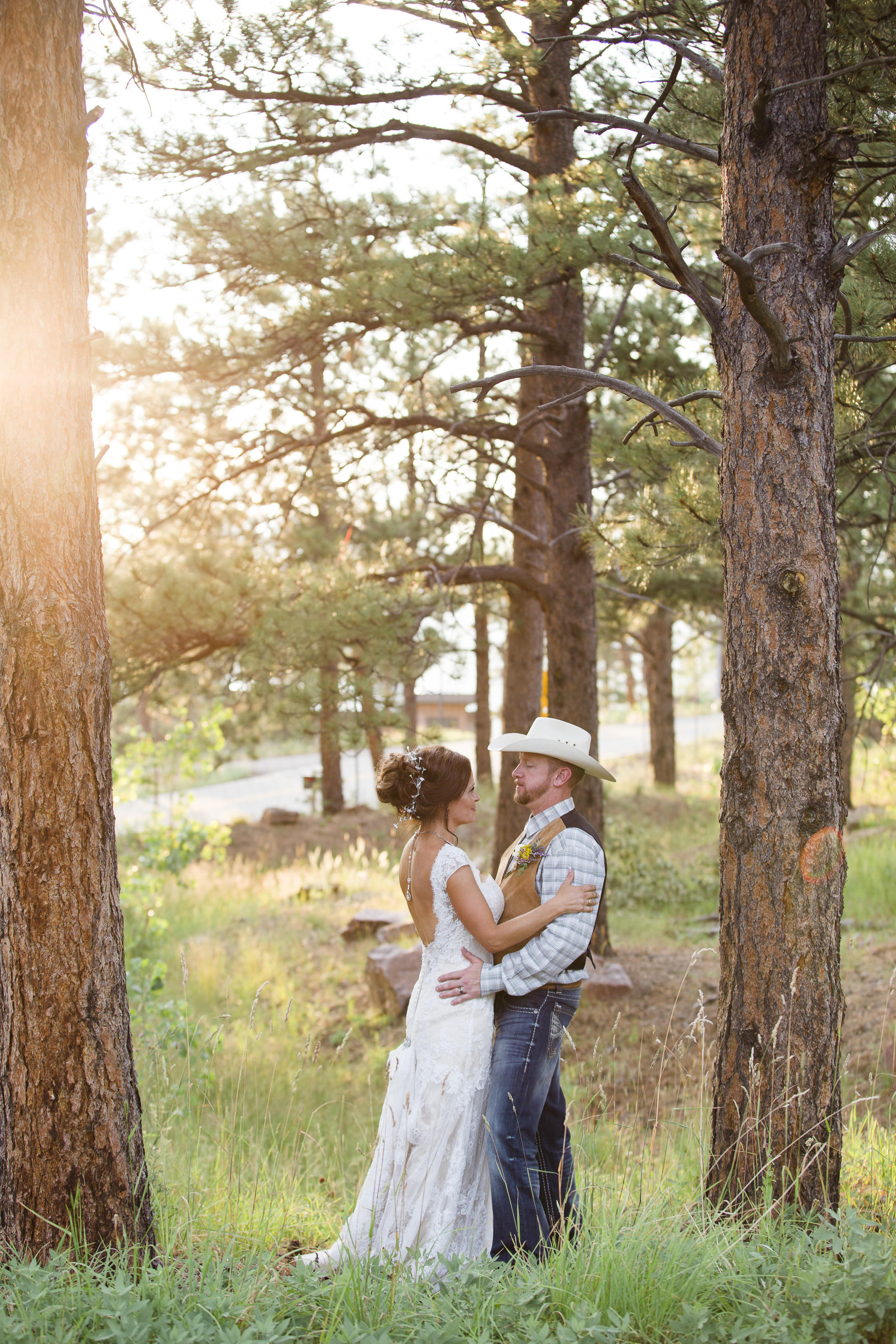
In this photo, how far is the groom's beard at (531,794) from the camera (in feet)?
11.3

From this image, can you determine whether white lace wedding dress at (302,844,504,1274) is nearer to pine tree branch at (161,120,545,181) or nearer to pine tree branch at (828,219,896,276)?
pine tree branch at (828,219,896,276)

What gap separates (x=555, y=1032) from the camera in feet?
10.7

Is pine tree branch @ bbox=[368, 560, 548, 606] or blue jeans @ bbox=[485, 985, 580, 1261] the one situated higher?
pine tree branch @ bbox=[368, 560, 548, 606]

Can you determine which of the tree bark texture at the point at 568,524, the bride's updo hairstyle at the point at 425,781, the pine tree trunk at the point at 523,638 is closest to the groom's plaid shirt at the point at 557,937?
the bride's updo hairstyle at the point at 425,781

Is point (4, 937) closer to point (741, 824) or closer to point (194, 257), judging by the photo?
point (741, 824)

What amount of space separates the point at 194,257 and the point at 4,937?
252 inches

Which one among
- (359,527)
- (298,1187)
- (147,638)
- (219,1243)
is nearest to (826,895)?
(219,1243)

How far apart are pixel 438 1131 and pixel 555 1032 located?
49cm

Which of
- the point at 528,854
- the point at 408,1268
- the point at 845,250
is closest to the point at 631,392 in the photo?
the point at 845,250

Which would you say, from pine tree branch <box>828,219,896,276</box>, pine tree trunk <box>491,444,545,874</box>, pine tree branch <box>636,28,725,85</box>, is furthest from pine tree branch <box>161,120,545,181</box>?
pine tree branch <box>828,219,896,276</box>

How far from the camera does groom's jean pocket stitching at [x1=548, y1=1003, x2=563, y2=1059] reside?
3266 mm

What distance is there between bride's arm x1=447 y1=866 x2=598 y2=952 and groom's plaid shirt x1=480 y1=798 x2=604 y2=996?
0.10 feet

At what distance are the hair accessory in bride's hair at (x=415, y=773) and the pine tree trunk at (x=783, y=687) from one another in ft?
Result: 3.21

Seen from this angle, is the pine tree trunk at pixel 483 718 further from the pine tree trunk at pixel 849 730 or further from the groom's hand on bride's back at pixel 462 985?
the groom's hand on bride's back at pixel 462 985
